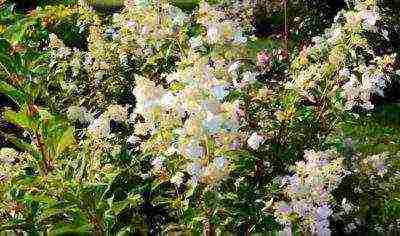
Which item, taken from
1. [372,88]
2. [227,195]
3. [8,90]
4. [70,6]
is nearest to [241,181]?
[227,195]

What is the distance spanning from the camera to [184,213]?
4.88m

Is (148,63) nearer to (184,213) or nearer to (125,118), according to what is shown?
(125,118)

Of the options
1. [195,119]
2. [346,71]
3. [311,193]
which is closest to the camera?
[195,119]

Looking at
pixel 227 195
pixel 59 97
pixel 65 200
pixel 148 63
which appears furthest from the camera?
pixel 59 97

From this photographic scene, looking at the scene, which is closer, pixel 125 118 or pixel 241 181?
pixel 241 181

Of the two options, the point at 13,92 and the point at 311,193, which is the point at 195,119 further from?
the point at 13,92

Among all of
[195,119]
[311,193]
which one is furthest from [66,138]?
[311,193]

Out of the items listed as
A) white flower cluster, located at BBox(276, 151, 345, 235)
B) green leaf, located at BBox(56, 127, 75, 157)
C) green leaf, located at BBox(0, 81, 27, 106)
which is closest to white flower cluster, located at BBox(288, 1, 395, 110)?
white flower cluster, located at BBox(276, 151, 345, 235)

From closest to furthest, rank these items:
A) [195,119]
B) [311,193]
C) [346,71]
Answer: [195,119]
[311,193]
[346,71]

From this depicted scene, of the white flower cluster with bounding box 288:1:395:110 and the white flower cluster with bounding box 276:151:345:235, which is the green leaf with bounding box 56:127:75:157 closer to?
the white flower cluster with bounding box 276:151:345:235

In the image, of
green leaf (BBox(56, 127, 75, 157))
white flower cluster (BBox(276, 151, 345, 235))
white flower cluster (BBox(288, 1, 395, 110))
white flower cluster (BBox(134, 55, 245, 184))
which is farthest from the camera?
white flower cluster (BBox(288, 1, 395, 110))

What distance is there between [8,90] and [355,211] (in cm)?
258

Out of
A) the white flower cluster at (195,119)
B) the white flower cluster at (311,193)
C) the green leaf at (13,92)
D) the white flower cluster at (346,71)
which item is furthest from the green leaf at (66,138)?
the white flower cluster at (346,71)

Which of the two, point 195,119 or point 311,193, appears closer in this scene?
point 195,119
